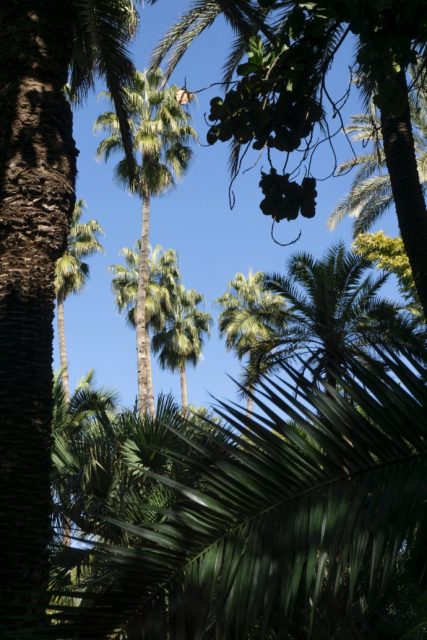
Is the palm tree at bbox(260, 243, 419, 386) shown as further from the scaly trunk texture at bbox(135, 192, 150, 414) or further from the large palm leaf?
the large palm leaf

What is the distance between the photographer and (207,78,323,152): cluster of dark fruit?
3.30 metres

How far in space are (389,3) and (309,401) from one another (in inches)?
61.6

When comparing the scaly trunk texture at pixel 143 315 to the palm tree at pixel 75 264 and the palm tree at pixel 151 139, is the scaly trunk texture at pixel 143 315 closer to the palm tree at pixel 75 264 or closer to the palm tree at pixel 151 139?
the palm tree at pixel 151 139

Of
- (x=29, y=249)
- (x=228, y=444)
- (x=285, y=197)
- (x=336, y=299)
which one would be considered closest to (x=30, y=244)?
(x=29, y=249)

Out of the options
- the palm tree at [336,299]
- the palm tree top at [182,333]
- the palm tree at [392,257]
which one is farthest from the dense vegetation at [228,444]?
the palm tree top at [182,333]

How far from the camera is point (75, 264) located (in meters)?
32.4

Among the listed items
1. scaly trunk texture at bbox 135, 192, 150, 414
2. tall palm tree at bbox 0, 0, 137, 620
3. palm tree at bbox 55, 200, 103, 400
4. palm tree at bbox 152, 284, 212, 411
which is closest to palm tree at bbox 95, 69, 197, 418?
scaly trunk texture at bbox 135, 192, 150, 414

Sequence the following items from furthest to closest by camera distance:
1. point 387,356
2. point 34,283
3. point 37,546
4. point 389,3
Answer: point 34,283 → point 37,546 → point 389,3 → point 387,356

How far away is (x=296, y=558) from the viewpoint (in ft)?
4.83

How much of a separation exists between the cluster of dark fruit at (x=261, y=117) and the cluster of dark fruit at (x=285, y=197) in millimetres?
144

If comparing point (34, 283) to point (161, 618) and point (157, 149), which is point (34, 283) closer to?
point (161, 618)

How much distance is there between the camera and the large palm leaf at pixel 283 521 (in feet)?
4.70

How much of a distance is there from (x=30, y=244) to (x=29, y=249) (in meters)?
0.04

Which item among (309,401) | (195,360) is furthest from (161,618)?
(195,360)
